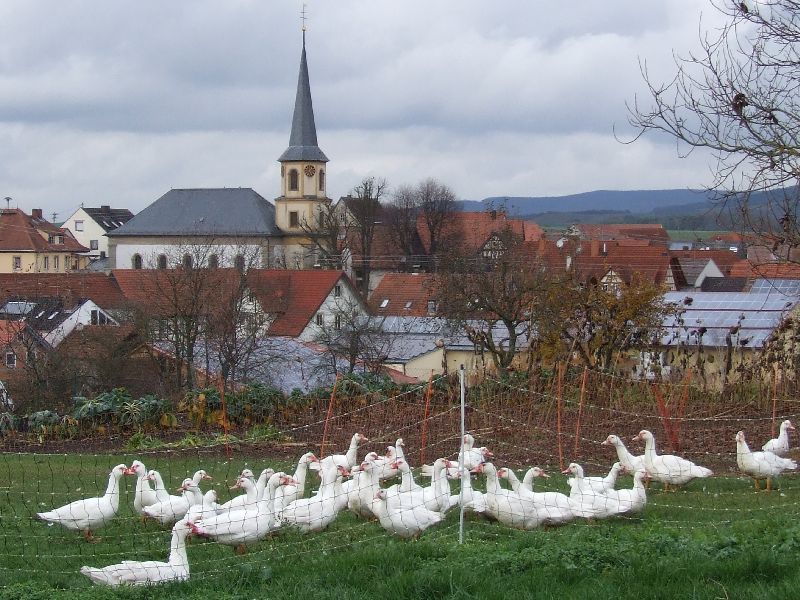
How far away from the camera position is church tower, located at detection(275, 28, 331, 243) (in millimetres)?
100438

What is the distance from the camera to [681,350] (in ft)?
70.7

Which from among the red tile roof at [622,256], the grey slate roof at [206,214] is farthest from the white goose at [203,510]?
the grey slate roof at [206,214]

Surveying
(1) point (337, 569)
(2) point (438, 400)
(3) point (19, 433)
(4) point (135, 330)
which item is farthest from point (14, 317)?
(1) point (337, 569)

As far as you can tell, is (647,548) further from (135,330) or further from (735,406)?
(135,330)

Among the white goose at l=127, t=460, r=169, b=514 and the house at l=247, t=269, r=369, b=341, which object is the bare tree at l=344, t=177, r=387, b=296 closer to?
the house at l=247, t=269, r=369, b=341

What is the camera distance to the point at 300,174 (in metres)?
102

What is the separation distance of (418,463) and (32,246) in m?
84.0

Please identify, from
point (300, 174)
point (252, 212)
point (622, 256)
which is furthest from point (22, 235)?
point (622, 256)

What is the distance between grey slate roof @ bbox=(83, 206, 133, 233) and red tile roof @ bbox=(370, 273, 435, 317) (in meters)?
66.2

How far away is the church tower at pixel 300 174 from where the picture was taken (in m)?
100

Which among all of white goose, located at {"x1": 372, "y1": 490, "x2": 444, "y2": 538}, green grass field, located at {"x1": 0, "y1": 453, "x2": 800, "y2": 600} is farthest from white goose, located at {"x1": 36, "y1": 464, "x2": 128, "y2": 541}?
white goose, located at {"x1": 372, "y1": 490, "x2": 444, "y2": 538}

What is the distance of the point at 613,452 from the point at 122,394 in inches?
336

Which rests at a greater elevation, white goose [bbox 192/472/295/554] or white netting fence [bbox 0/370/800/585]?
white goose [bbox 192/472/295/554]

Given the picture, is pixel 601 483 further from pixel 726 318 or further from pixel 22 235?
pixel 22 235
